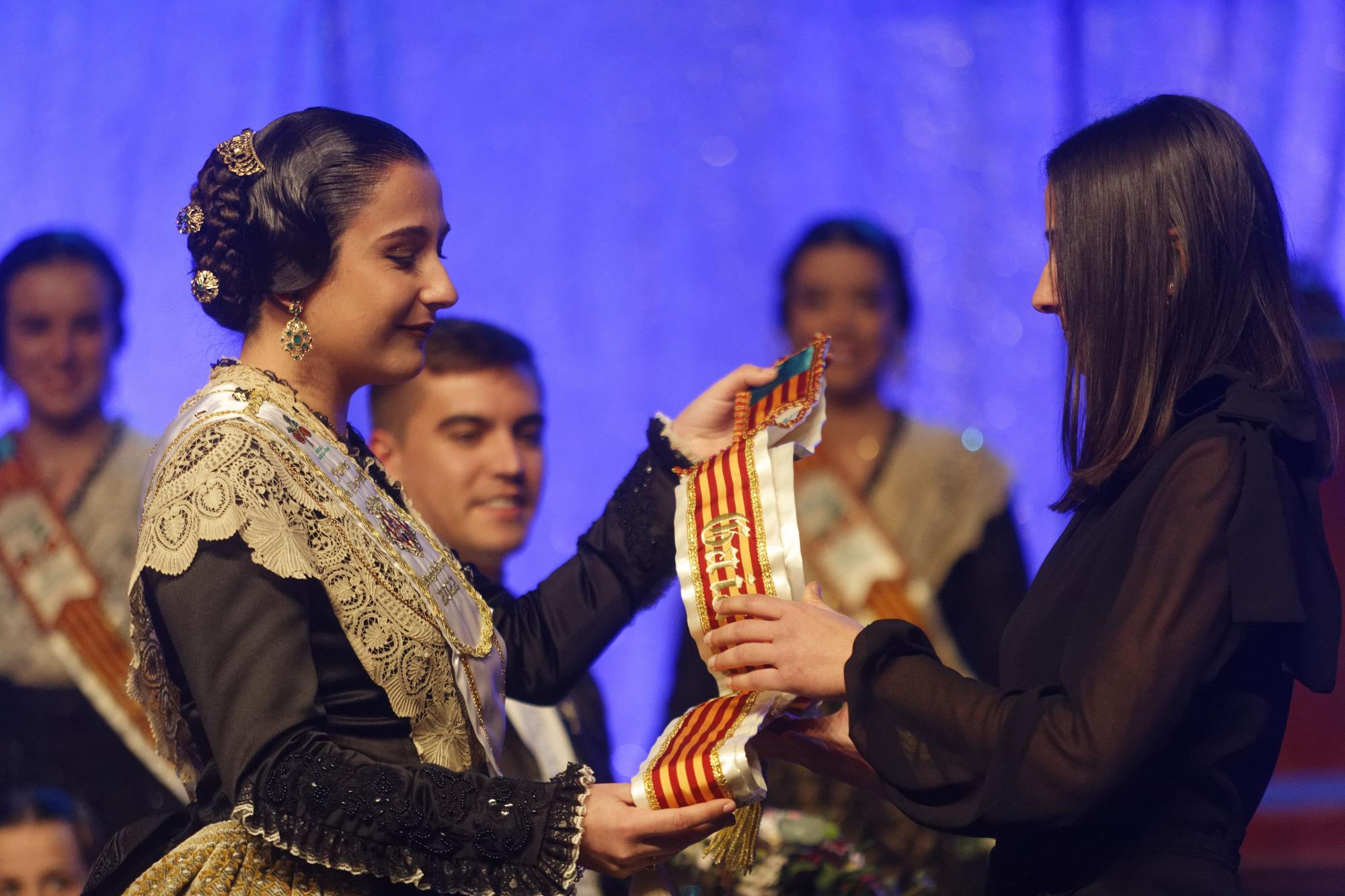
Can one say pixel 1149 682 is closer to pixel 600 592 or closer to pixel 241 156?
pixel 600 592

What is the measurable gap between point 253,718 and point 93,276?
82.1 inches

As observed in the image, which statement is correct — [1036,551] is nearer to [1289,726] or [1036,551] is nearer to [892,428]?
[892,428]

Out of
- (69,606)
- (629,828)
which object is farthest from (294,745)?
(69,606)

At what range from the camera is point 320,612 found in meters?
1.68

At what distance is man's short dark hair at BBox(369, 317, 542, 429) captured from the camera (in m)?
3.29

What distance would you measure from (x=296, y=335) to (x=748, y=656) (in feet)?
2.79

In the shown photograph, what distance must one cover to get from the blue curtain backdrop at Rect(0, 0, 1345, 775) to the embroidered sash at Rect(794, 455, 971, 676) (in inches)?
13.0

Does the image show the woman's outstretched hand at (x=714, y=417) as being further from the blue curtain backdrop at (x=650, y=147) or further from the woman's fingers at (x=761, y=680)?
the blue curtain backdrop at (x=650, y=147)

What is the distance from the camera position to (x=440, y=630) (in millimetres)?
1788

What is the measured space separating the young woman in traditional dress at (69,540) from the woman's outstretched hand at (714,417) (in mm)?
1704

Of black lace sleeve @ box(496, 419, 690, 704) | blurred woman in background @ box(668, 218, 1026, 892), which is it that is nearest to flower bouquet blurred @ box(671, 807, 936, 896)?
blurred woman in background @ box(668, 218, 1026, 892)

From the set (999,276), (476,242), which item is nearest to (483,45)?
(476,242)

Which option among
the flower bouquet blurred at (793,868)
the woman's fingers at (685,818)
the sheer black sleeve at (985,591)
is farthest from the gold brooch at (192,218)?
the sheer black sleeve at (985,591)

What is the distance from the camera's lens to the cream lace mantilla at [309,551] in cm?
162
